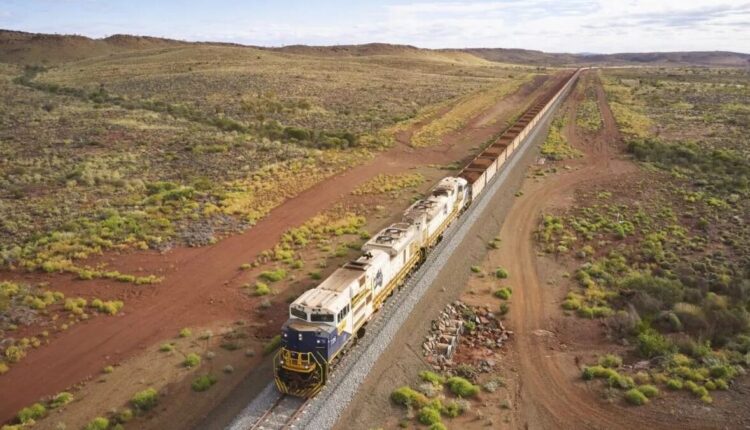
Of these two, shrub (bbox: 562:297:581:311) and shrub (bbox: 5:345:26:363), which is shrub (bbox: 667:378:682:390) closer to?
shrub (bbox: 562:297:581:311)

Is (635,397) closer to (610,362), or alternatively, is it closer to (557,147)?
(610,362)

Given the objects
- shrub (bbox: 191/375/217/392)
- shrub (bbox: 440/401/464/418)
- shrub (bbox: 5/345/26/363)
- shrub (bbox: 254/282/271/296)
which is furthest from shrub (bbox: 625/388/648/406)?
shrub (bbox: 5/345/26/363)

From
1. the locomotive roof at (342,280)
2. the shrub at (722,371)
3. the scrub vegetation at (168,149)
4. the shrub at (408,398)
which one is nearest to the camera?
the shrub at (408,398)

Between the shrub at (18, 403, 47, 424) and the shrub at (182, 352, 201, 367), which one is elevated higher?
the shrub at (182, 352, 201, 367)

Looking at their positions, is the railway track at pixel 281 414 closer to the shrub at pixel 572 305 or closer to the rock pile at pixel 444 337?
the rock pile at pixel 444 337

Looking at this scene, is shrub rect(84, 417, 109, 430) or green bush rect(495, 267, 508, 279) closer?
shrub rect(84, 417, 109, 430)

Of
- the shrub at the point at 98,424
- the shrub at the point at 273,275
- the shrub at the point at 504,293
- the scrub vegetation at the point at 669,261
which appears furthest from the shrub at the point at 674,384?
the shrub at the point at 98,424

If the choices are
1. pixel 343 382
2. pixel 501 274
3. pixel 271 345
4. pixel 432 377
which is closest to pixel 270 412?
pixel 343 382
